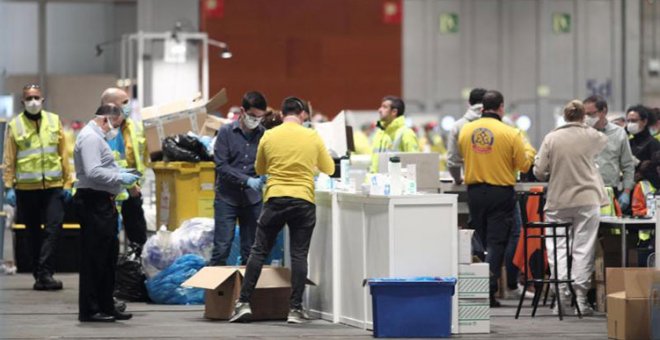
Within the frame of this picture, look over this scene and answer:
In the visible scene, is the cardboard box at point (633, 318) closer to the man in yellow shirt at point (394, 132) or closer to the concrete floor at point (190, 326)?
the concrete floor at point (190, 326)

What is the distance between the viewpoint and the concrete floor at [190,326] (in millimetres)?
9703

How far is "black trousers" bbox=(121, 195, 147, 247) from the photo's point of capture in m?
12.3

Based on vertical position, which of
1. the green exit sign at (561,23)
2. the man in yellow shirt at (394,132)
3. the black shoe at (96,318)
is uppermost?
the green exit sign at (561,23)

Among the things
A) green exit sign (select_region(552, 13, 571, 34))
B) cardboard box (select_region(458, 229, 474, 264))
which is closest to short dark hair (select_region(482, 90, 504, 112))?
cardboard box (select_region(458, 229, 474, 264))

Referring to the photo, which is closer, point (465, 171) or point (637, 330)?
point (637, 330)

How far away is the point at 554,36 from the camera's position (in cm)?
2933

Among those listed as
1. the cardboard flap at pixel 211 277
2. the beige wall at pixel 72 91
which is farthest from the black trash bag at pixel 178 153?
the beige wall at pixel 72 91

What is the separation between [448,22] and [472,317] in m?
20.9

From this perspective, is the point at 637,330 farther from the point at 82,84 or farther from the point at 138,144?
the point at 82,84

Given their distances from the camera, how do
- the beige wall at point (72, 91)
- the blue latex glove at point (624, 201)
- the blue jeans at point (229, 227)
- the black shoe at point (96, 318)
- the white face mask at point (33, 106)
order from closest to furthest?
the black shoe at point (96, 318) < the blue jeans at point (229, 227) < the blue latex glove at point (624, 201) < the white face mask at point (33, 106) < the beige wall at point (72, 91)

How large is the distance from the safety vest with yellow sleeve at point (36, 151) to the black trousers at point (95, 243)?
2.58m

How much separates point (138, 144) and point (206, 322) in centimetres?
241

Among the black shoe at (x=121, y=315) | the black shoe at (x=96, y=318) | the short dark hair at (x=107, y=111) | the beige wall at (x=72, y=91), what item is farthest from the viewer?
the beige wall at (x=72, y=91)

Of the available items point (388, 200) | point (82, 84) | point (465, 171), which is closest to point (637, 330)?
point (388, 200)
